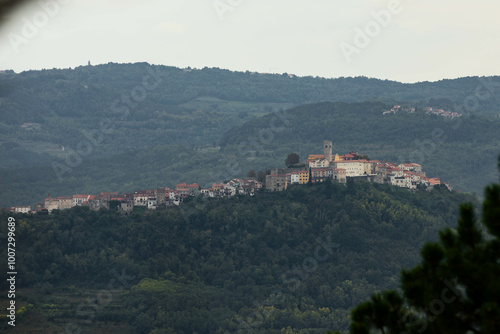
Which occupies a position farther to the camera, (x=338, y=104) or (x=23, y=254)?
(x=338, y=104)

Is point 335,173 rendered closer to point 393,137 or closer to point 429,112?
point 393,137

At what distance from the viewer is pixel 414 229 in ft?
212

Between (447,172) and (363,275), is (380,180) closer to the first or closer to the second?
(363,275)

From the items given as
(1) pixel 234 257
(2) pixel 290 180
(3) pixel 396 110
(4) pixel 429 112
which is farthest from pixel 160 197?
(3) pixel 396 110

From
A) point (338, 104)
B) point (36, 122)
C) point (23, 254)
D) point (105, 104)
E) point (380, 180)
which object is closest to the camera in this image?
point (23, 254)

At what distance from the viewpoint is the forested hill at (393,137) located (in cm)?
11650

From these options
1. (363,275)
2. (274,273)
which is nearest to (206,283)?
(274,273)

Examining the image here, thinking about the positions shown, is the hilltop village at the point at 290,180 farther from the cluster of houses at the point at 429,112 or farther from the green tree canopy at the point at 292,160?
the cluster of houses at the point at 429,112

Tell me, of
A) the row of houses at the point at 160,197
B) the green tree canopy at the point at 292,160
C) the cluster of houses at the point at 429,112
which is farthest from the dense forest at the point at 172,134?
the green tree canopy at the point at 292,160

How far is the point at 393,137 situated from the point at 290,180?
209 feet

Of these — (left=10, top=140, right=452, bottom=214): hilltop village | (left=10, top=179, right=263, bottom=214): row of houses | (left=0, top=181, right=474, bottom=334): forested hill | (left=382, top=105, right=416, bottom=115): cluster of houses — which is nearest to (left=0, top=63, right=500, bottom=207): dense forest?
(left=382, top=105, right=416, bottom=115): cluster of houses

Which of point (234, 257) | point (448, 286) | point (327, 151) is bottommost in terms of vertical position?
point (234, 257)

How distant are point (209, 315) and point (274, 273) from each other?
783 cm

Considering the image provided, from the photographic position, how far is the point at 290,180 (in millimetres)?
61812
